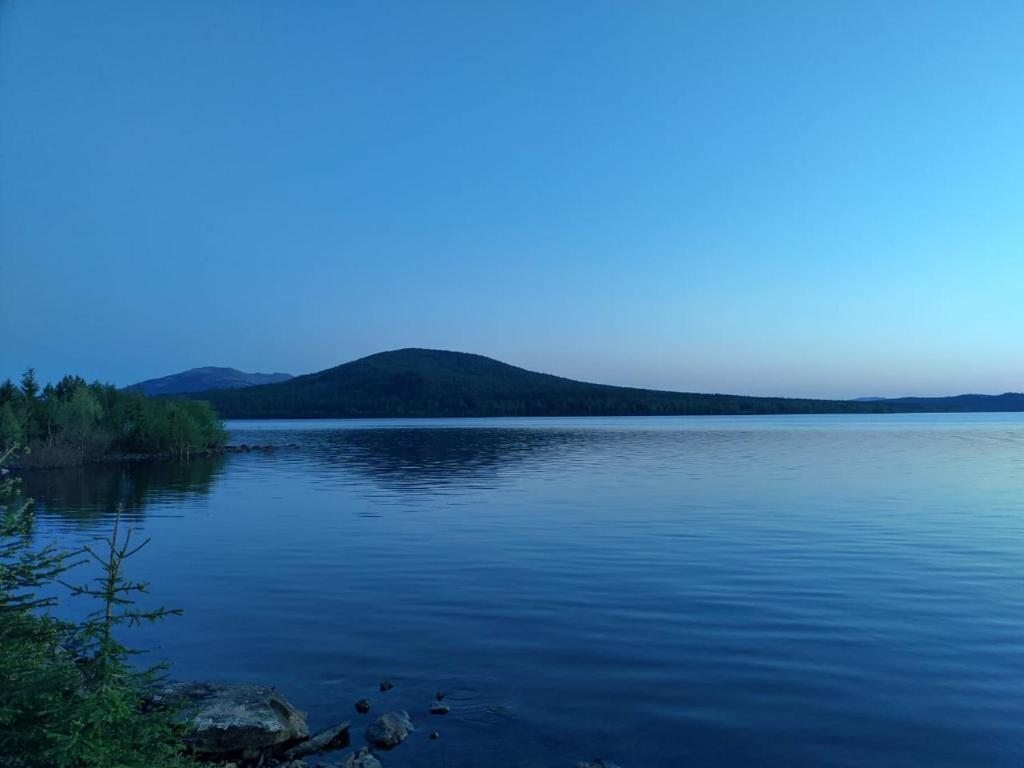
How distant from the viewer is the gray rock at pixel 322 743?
35.7 ft

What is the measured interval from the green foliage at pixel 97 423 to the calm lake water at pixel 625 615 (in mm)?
31191

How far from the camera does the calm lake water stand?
11547mm

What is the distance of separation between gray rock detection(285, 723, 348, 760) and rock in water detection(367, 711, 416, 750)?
0.39 metres

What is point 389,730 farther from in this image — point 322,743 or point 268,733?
point 268,733

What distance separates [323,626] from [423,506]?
2076 centimetres

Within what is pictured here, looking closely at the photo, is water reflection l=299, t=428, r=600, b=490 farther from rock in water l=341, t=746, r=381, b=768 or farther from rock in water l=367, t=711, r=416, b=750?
rock in water l=341, t=746, r=381, b=768

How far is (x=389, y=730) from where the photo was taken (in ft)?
37.3

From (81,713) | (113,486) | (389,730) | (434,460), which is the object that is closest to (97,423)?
(113,486)

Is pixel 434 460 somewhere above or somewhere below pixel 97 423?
below

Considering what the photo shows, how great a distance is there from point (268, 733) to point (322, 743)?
0.76 m

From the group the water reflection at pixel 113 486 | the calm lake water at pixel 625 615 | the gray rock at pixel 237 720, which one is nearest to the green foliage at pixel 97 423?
the water reflection at pixel 113 486

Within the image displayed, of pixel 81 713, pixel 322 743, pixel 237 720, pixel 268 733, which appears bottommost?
pixel 322 743

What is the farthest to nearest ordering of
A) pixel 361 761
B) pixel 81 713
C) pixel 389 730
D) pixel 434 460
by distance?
1. pixel 434 460
2. pixel 389 730
3. pixel 361 761
4. pixel 81 713

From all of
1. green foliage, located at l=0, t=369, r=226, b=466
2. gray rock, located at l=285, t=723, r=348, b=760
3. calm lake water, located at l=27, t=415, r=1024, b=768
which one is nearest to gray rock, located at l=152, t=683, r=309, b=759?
gray rock, located at l=285, t=723, r=348, b=760
